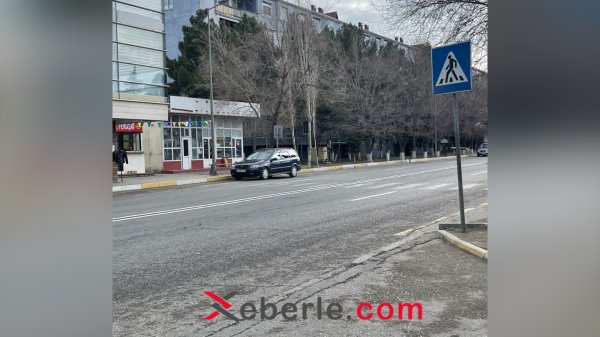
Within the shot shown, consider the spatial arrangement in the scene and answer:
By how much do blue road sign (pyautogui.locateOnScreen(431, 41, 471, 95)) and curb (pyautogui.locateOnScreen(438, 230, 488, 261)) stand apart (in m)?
2.05

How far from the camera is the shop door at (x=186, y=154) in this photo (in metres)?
32.0

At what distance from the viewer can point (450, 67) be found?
471 cm

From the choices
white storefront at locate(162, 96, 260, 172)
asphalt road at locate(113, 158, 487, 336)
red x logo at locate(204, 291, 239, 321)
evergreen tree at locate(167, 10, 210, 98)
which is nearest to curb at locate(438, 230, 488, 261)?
asphalt road at locate(113, 158, 487, 336)

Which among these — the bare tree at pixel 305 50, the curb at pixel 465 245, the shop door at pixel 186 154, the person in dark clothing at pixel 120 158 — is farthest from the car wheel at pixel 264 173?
the curb at pixel 465 245

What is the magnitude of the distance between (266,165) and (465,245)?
57.6 ft

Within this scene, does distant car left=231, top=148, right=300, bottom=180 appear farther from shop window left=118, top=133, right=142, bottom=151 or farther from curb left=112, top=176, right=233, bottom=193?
shop window left=118, top=133, right=142, bottom=151

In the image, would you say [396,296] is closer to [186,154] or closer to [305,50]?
[305,50]

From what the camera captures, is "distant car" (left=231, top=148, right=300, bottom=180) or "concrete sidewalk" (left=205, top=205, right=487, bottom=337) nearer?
"concrete sidewalk" (left=205, top=205, right=487, bottom=337)

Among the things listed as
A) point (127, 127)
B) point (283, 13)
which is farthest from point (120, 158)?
point (283, 13)

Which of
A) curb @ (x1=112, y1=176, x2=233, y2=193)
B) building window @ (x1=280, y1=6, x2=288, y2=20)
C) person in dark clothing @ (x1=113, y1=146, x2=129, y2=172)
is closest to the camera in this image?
curb @ (x1=112, y1=176, x2=233, y2=193)

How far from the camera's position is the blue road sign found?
4.59 m
